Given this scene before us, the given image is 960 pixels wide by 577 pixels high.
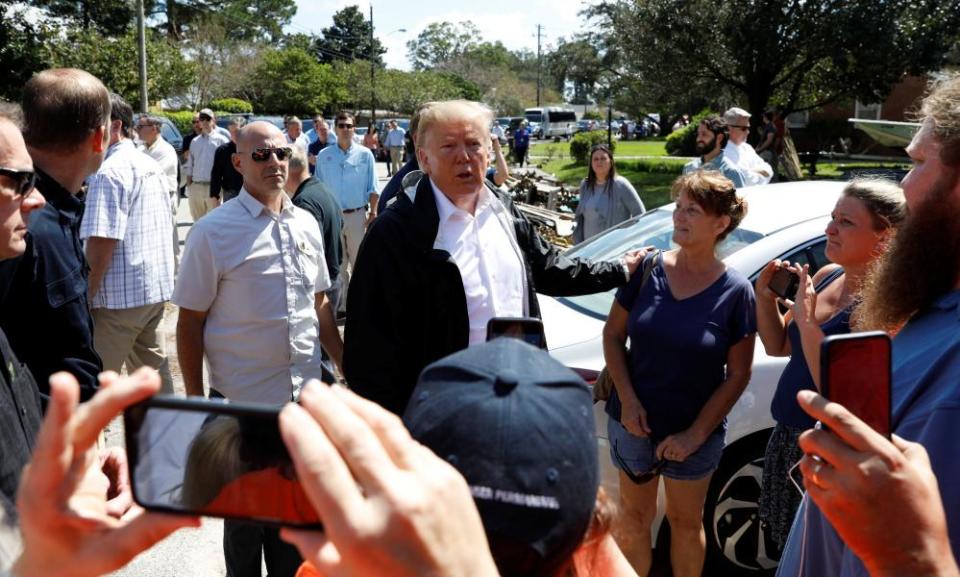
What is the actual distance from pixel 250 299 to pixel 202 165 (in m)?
8.82

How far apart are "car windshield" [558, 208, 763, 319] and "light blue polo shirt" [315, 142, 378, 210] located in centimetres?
429

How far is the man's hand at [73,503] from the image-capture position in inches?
34.4

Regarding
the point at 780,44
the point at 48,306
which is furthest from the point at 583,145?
the point at 48,306

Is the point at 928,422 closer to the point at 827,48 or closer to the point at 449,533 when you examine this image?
the point at 449,533

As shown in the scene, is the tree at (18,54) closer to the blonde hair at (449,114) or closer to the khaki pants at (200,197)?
the khaki pants at (200,197)

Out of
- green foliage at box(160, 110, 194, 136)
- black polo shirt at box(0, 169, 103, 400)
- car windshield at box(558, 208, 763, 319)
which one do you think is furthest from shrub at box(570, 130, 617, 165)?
black polo shirt at box(0, 169, 103, 400)

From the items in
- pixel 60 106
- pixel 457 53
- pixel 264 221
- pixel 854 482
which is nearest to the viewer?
pixel 854 482

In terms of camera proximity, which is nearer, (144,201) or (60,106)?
(60,106)

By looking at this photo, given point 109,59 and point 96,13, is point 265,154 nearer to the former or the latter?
point 109,59

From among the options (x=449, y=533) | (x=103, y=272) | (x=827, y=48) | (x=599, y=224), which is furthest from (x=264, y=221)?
(x=827, y=48)

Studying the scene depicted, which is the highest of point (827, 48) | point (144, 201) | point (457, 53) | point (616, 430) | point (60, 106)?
point (457, 53)

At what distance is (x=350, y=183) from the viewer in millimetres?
8750

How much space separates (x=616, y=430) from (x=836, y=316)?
1020mm

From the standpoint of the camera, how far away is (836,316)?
297 centimetres
